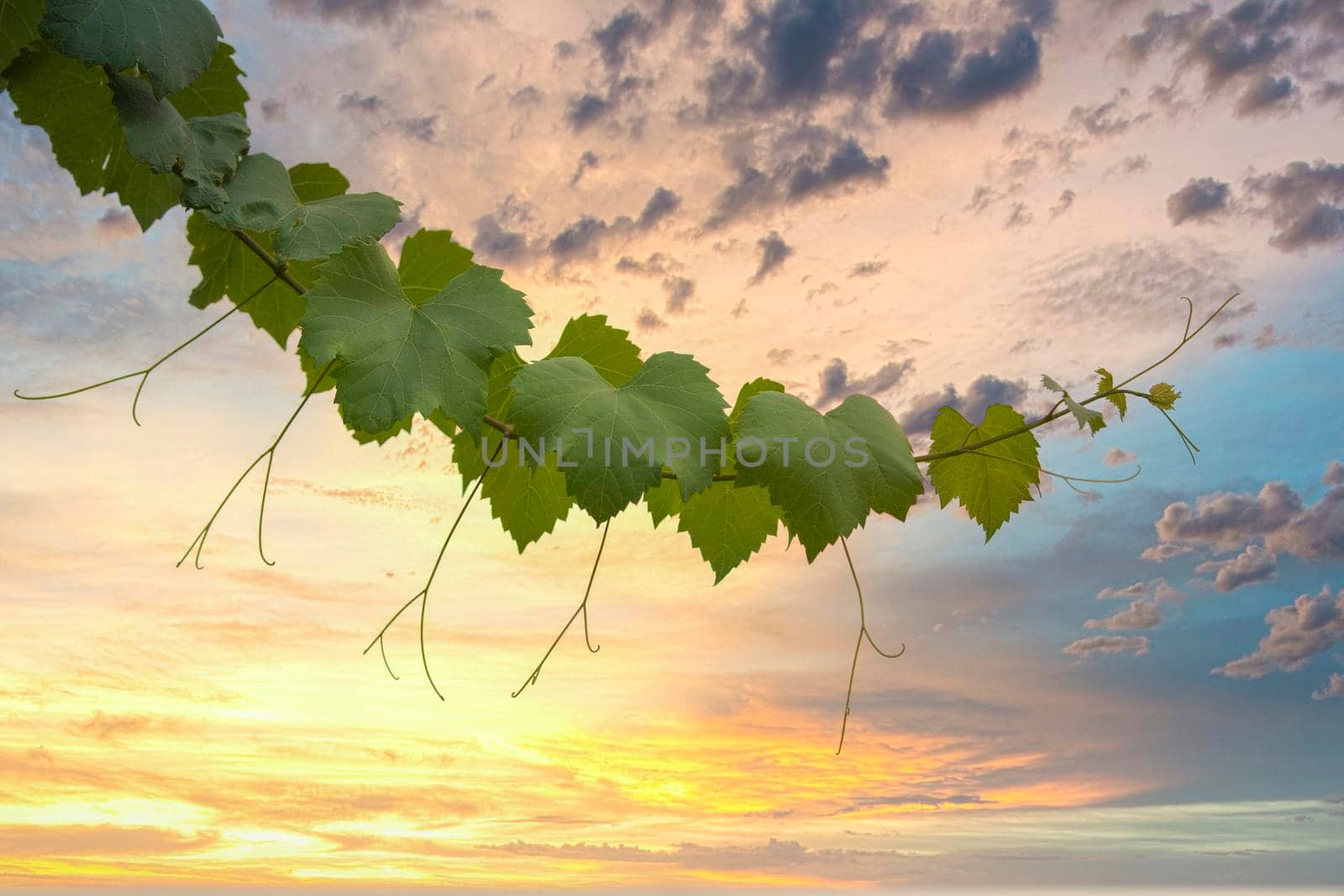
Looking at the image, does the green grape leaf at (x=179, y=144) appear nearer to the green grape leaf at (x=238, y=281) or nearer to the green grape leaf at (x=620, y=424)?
the green grape leaf at (x=238, y=281)

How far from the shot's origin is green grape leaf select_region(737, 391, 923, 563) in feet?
4.42

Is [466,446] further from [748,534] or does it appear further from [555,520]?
[748,534]

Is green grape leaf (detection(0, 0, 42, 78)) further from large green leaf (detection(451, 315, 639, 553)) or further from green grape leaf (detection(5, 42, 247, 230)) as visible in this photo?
large green leaf (detection(451, 315, 639, 553))

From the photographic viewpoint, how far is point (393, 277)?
153 cm

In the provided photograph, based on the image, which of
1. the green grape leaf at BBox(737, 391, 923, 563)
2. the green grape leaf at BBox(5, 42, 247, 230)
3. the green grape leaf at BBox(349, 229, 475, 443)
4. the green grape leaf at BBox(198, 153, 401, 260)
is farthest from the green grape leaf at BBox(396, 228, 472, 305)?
the green grape leaf at BBox(737, 391, 923, 563)

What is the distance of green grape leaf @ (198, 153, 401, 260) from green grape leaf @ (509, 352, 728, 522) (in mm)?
361

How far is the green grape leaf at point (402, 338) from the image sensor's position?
1317 millimetres

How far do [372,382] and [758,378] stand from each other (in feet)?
2.30

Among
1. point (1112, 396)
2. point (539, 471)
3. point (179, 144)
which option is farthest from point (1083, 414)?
point (179, 144)

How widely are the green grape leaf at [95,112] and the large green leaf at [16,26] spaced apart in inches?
0.8

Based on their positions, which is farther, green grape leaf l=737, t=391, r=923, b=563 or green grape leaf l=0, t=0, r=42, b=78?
green grape leaf l=0, t=0, r=42, b=78

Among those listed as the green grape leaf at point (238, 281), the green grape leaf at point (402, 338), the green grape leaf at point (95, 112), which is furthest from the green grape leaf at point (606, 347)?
the green grape leaf at point (95, 112)

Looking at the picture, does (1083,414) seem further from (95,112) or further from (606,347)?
(95,112)

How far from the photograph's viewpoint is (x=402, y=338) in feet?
4.53
